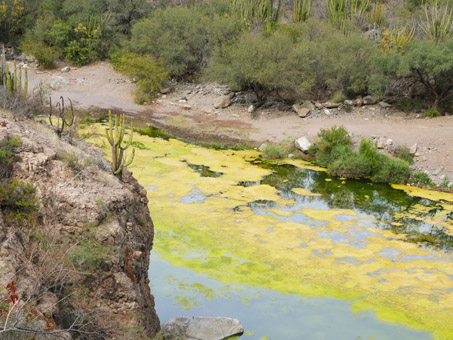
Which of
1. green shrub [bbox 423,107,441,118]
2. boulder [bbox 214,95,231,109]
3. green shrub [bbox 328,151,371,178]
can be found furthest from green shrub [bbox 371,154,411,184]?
boulder [bbox 214,95,231,109]

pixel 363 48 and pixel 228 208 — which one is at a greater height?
pixel 363 48

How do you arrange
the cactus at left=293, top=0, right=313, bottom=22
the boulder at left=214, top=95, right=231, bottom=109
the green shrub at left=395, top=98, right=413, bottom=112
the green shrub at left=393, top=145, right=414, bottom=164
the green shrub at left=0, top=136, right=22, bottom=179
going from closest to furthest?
the green shrub at left=0, top=136, right=22, bottom=179 → the green shrub at left=393, top=145, right=414, bottom=164 → the green shrub at left=395, top=98, right=413, bottom=112 → the boulder at left=214, top=95, right=231, bottom=109 → the cactus at left=293, top=0, right=313, bottom=22

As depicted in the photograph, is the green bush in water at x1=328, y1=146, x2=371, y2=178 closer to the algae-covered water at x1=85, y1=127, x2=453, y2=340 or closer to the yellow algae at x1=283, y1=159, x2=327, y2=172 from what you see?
the algae-covered water at x1=85, y1=127, x2=453, y2=340

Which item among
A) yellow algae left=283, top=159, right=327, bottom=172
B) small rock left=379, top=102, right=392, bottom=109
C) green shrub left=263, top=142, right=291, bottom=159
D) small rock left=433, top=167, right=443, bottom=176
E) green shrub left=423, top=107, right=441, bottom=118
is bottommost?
yellow algae left=283, top=159, right=327, bottom=172

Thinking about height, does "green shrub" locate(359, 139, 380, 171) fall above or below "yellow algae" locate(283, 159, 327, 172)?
above

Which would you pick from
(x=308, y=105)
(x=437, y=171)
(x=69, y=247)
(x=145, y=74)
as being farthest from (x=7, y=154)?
(x=145, y=74)

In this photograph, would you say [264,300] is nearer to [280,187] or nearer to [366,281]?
[366,281]

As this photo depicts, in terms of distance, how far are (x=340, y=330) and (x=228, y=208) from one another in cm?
560

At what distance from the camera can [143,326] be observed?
5766mm

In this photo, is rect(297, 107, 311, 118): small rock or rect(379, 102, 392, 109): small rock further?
rect(379, 102, 392, 109): small rock

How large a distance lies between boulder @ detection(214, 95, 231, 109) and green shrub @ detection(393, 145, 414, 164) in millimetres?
8929

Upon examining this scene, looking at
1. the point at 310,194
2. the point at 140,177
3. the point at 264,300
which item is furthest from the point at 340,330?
the point at 140,177

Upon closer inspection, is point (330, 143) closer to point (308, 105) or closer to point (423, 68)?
point (308, 105)

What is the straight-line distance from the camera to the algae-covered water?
8555 mm
